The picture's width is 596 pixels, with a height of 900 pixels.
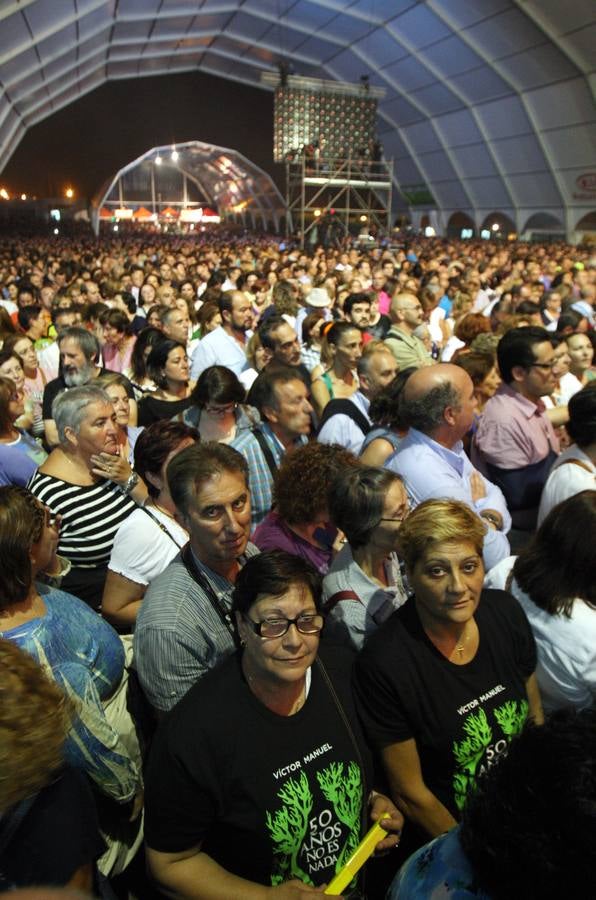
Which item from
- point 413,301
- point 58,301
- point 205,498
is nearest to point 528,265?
point 413,301

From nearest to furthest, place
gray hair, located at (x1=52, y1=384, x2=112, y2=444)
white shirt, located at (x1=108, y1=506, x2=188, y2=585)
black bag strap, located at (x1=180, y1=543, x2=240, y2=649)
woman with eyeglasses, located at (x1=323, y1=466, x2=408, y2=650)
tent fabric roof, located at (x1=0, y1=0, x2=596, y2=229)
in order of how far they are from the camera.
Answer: black bag strap, located at (x1=180, y1=543, x2=240, y2=649) < woman with eyeglasses, located at (x1=323, y1=466, x2=408, y2=650) < white shirt, located at (x1=108, y1=506, x2=188, y2=585) < gray hair, located at (x1=52, y1=384, x2=112, y2=444) < tent fabric roof, located at (x1=0, y1=0, x2=596, y2=229)

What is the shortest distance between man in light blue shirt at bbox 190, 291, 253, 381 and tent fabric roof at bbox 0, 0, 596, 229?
14425 millimetres

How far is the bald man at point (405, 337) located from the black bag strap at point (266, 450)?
167cm

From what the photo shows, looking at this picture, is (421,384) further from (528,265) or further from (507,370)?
(528,265)

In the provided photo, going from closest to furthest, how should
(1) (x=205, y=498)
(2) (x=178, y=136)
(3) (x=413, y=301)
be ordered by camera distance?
(1) (x=205, y=498)
(3) (x=413, y=301)
(2) (x=178, y=136)

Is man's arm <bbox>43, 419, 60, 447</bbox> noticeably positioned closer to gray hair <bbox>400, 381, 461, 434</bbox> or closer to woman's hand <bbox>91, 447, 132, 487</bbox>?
woman's hand <bbox>91, 447, 132, 487</bbox>

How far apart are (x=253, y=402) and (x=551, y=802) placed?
8.00 feet

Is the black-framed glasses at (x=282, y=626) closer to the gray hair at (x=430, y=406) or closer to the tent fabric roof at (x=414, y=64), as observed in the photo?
the gray hair at (x=430, y=406)

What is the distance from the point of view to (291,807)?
4.82ft

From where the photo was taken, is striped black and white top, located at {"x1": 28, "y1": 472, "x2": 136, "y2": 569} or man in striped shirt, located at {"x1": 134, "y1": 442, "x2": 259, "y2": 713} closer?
man in striped shirt, located at {"x1": 134, "y1": 442, "x2": 259, "y2": 713}

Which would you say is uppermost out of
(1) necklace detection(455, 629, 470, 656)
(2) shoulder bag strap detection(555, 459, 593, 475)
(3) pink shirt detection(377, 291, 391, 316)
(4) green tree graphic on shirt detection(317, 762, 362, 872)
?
(3) pink shirt detection(377, 291, 391, 316)

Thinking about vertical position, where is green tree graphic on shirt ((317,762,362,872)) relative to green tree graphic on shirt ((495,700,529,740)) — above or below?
below

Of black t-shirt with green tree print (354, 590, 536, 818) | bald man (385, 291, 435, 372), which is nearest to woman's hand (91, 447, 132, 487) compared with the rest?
black t-shirt with green tree print (354, 590, 536, 818)

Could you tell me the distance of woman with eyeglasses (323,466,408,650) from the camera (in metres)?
1.93
